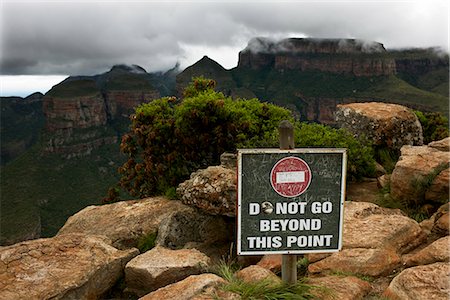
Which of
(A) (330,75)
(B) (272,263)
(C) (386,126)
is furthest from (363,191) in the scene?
(A) (330,75)

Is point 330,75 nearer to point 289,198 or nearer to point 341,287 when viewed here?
point 341,287

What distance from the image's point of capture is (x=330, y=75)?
455 ft

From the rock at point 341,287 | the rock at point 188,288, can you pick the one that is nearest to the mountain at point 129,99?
the rock at point 188,288

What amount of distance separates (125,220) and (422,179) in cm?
653

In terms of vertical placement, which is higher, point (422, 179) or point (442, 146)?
point (442, 146)

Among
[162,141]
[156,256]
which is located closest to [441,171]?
[156,256]

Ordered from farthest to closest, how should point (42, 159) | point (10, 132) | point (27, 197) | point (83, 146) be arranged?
point (10, 132) → point (83, 146) → point (42, 159) → point (27, 197)

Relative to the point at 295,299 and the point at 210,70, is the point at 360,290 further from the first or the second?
the point at 210,70

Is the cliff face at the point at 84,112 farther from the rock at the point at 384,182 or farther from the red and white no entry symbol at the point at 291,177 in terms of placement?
the red and white no entry symbol at the point at 291,177

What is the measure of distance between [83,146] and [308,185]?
13086 centimetres

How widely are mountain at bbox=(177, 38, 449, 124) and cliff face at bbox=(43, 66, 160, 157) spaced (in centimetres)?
2906

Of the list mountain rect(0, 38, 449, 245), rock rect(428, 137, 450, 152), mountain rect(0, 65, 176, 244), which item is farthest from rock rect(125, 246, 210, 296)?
mountain rect(0, 38, 449, 245)

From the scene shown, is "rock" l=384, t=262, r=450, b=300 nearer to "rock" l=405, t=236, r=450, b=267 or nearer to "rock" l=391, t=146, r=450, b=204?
"rock" l=405, t=236, r=450, b=267

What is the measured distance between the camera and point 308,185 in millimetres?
4520
